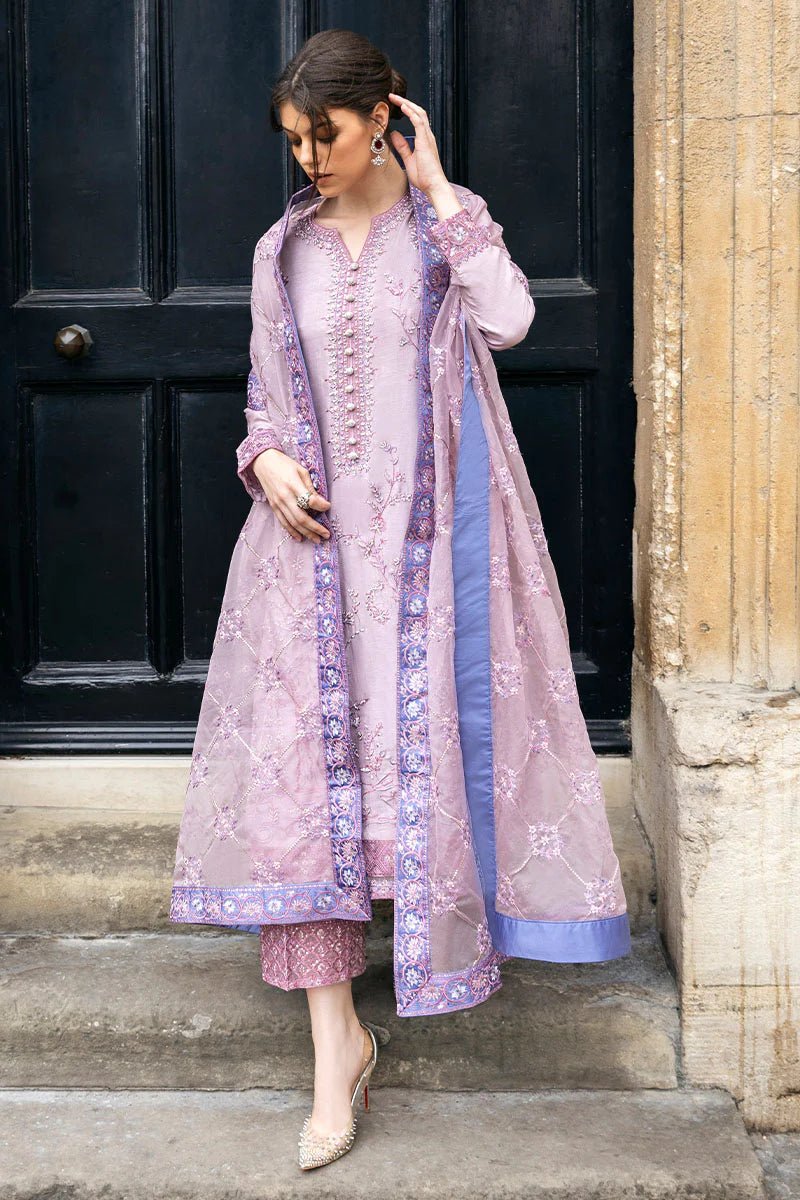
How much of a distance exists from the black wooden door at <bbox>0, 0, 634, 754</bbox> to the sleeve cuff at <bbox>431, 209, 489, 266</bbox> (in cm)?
77

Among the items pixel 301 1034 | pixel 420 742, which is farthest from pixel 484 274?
pixel 301 1034

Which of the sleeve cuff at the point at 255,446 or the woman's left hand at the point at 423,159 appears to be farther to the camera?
the sleeve cuff at the point at 255,446

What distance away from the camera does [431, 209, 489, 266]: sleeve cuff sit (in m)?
2.06

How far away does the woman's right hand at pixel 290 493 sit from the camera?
7.05ft

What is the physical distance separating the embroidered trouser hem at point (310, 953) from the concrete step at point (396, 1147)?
10.6 inches

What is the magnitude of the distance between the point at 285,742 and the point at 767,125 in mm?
1428

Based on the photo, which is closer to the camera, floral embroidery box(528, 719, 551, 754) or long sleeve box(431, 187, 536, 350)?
long sleeve box(431, 187, 536, 350)

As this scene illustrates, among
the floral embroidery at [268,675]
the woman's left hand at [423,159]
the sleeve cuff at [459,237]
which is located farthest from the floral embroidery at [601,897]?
the woman's left hand at [423,159]

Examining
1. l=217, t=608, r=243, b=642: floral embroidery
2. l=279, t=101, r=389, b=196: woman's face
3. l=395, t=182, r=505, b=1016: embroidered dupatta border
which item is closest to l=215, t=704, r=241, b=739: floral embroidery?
l=217, t=608, r=243, b=642: floral embroidery

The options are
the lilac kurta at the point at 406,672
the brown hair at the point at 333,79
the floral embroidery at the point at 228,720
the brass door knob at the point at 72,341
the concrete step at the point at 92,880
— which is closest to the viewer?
the brown hair at the point at 333,79

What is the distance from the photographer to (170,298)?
2883 mm

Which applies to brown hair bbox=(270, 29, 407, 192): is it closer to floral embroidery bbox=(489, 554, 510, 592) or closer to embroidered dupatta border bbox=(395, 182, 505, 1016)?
embroidered dupatta border bbox=(395, 182, 505, 1016)

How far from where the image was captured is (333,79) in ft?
6.64

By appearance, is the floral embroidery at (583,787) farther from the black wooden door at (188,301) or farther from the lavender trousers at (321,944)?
the black wooden door at (188,301)
